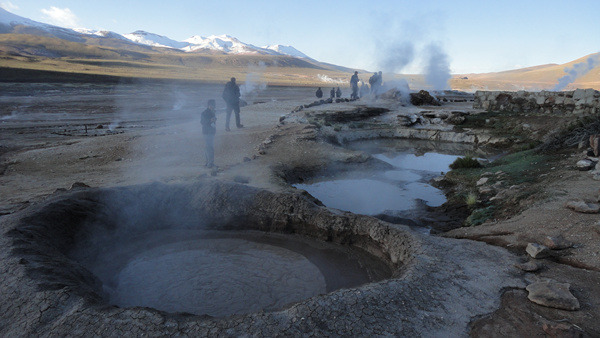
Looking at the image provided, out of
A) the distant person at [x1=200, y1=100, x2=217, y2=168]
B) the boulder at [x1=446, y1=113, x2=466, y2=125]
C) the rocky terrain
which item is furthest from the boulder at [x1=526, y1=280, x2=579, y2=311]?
the boulder at [x1=446, y1=113, x2=466, y2=125]

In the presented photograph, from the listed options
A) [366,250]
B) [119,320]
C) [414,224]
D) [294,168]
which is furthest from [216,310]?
[294,168]

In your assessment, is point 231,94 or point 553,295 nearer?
point 553,295

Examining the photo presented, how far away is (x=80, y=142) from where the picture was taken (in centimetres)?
1121

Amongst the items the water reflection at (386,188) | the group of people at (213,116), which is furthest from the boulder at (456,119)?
the group of people at (213,116)

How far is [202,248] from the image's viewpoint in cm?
532

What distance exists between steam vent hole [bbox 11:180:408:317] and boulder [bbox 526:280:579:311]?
1481 millimetres

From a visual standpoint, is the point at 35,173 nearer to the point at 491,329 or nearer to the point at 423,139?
the point at 491,329

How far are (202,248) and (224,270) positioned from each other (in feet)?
2.62

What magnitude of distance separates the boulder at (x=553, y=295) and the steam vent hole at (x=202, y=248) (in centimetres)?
148

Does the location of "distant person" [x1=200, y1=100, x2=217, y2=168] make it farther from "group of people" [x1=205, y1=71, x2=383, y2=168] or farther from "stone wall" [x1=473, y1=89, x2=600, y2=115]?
"stone wall" [x1=473, y1=89, x2=600, y2=115]

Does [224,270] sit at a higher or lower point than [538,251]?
lower

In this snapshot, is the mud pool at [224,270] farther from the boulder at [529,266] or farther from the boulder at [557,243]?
the boulder at [557,243]

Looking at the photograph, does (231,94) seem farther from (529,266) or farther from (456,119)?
(529,266)

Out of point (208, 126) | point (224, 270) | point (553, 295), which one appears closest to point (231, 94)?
point (208, 126)
